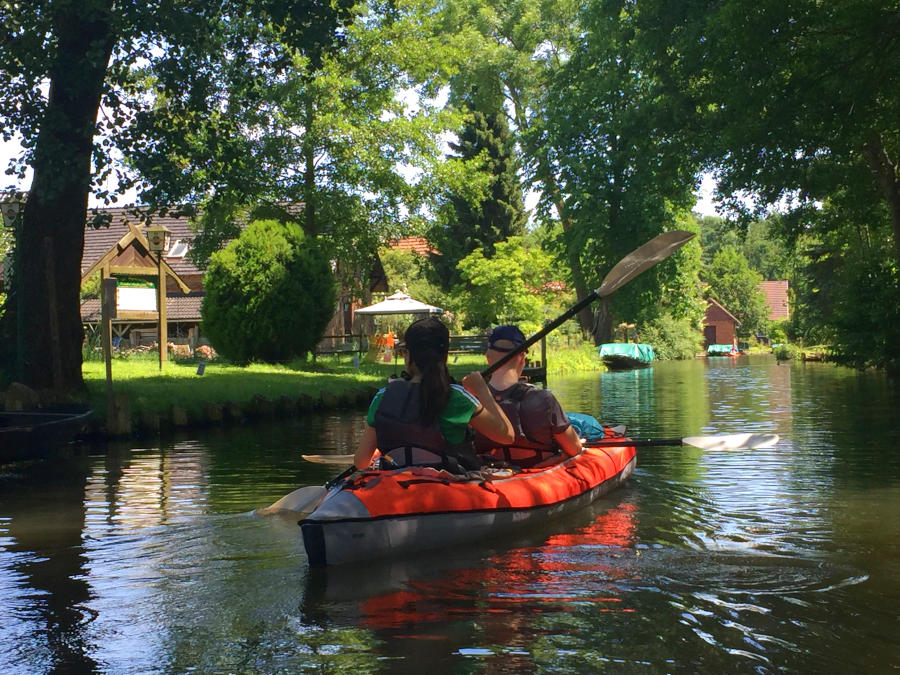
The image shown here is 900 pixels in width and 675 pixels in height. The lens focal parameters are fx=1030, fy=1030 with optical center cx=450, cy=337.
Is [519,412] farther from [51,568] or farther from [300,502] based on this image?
[51,568]

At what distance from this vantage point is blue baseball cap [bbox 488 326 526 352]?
28.9ft

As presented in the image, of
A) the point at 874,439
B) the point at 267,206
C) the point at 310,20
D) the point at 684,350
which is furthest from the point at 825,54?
the point at 684,350

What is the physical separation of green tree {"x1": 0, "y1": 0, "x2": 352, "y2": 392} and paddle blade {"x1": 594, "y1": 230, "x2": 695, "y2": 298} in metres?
7.82

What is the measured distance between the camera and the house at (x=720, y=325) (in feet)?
290

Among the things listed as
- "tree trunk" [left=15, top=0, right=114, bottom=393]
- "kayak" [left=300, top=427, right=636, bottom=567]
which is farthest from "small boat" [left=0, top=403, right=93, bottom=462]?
"kayak" [left=300, top=427, right=636, bottom=567]

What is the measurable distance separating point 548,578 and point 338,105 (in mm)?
27425

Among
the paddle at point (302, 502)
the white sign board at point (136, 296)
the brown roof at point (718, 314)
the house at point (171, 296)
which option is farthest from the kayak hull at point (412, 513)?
the brown roof at point (718, 314)

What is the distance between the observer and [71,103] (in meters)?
16.3

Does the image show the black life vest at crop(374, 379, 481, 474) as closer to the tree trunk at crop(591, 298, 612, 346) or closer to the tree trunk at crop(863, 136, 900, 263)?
the tree trunk at crop(863, 136, 900, 263)

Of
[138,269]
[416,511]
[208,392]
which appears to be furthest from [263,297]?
[416,511]

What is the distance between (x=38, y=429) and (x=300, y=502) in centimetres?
505

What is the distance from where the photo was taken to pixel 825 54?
18578mm

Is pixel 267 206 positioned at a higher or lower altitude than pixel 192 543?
higher

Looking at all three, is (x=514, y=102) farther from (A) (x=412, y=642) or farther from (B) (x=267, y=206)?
(A) (x=412, y=642)
